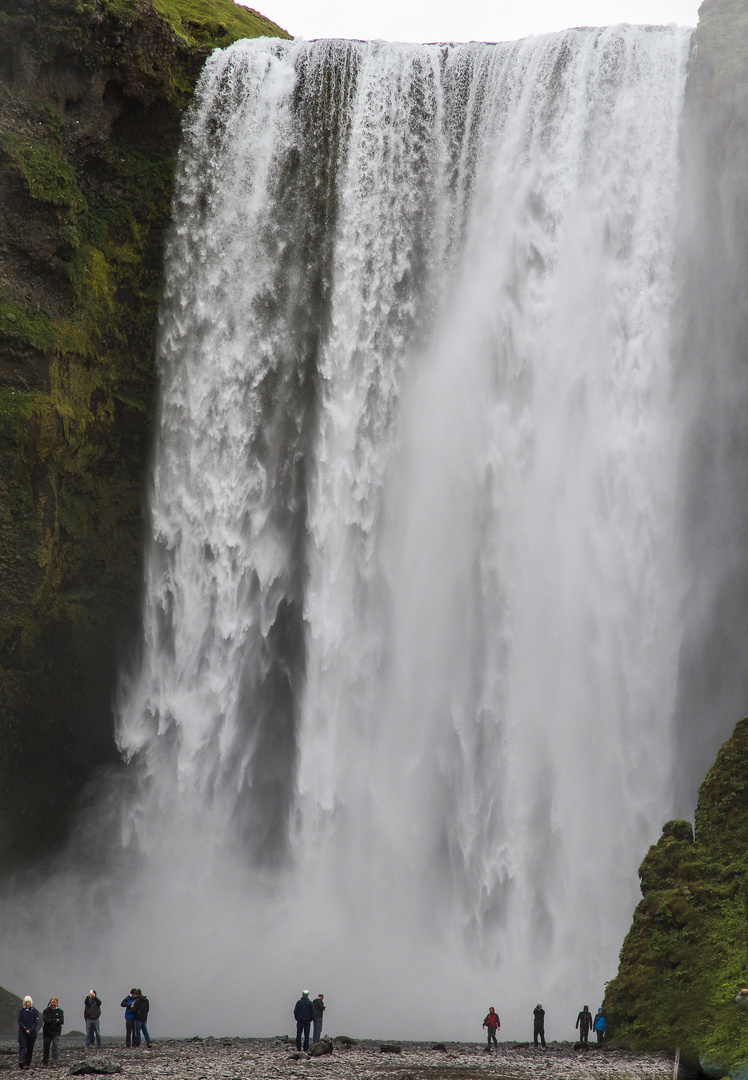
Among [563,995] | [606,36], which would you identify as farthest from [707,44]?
[563,995]

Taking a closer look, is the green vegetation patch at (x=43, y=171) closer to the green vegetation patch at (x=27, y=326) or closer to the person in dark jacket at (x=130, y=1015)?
the green vegetation patch at (x=27, y=326)

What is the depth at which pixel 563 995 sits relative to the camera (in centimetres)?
2334

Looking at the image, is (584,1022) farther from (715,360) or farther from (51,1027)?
(715,360)

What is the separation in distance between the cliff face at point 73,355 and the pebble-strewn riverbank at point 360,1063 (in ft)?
32.8

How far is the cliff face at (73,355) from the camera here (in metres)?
26.2

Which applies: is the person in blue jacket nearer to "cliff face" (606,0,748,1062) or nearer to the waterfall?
the waterfall

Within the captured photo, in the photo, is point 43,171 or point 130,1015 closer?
point 130,1015

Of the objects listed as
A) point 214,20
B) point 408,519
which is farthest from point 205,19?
point 408,519

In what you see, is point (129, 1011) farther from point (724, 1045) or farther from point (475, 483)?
point (475, 483)

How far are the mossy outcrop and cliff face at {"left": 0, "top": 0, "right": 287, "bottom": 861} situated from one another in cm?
1568

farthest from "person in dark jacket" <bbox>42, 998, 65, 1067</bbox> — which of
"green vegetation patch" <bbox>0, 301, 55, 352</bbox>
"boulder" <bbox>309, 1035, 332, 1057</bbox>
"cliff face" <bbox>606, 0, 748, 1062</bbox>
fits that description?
"green vegetation patch" <bbox>0, 301, 55, 352</bbox>

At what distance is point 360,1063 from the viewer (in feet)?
56.9

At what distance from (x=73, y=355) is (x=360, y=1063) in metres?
18.2

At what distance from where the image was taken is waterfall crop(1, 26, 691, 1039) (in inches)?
1022
